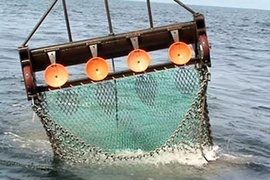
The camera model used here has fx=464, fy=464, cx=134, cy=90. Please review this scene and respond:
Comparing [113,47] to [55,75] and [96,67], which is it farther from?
[55,75]

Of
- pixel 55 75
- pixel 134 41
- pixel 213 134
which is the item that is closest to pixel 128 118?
pixel 213 134

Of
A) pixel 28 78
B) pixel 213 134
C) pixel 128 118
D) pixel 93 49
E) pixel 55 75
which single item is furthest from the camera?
pixel 213 134

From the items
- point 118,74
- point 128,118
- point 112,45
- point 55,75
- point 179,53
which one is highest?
point 112,45

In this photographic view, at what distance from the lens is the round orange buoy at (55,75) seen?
7.54 metres

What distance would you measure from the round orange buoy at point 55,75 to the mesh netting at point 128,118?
360 millimetres

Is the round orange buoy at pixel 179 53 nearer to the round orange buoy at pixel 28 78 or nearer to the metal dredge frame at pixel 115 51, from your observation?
the metal dredge frame at pixel 115 51

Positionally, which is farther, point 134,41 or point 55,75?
point 134,41

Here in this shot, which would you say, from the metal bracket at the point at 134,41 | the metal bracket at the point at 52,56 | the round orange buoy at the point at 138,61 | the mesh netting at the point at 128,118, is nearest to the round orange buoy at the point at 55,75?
the metal bracket at the point at 52,56

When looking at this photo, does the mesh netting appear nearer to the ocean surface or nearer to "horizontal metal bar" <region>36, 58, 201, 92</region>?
"horizontal metal bar" <region>36, 58, 201, 92</region>

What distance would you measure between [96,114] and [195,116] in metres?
4.03

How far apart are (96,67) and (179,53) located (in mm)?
1420

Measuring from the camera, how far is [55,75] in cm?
756

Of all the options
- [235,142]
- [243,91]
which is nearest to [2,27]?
[243,91]

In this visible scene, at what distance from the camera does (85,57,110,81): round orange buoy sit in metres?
7.62
